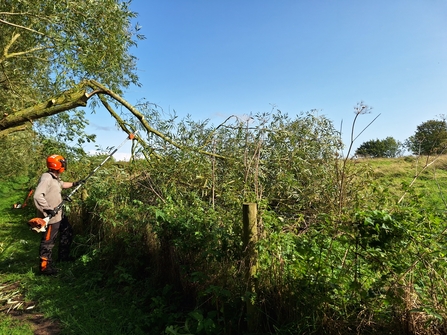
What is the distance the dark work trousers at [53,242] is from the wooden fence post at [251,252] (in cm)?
426

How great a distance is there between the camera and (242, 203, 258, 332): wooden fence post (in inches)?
A: 118

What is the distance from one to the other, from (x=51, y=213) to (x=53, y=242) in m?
0.55

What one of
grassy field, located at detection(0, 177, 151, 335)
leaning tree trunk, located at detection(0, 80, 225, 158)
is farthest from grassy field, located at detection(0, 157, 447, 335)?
leaning tree trunk, located at detection(0, 80, 225, 158)

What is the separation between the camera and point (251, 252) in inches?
120

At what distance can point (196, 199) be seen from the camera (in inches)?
188

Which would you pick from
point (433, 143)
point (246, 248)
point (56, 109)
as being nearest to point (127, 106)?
point (56, 109)

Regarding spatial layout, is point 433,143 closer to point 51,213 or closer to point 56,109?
point 51,213

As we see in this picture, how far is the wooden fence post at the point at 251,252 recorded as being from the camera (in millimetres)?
3006

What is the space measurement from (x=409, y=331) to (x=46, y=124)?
1041cm

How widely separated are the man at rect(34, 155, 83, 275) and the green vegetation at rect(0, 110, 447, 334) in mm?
368

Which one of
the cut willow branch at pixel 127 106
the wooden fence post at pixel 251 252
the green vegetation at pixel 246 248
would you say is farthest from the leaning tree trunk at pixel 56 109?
the wooden fence post at pixel 251 252

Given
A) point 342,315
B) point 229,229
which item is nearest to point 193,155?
point 229,229

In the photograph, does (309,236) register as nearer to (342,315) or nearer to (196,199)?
(342,315)

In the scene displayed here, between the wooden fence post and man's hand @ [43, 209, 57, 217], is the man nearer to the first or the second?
man's hand @ [43, 209, 57, 217]
